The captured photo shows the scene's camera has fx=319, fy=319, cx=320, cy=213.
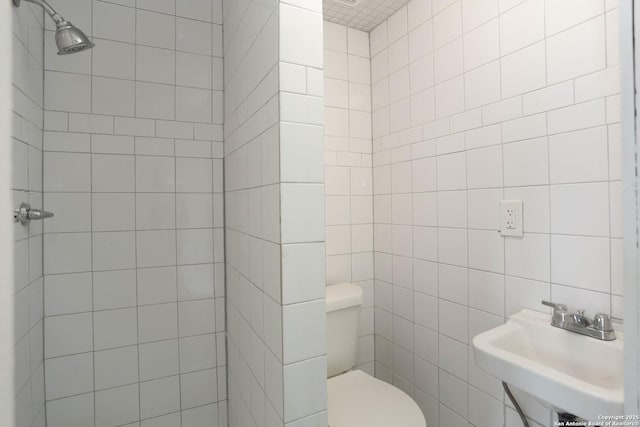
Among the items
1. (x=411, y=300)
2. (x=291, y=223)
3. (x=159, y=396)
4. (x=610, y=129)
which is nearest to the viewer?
(x=291, y=223)

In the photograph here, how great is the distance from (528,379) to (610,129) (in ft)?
2.49

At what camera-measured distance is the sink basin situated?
0.73m

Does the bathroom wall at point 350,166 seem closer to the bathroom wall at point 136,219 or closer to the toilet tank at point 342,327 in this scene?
the toilet tank at point 342,327

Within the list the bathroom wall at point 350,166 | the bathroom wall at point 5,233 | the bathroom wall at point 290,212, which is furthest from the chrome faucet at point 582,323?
the bathroom wall at point 5,233

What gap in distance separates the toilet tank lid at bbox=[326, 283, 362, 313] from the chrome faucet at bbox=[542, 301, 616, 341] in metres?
0.78

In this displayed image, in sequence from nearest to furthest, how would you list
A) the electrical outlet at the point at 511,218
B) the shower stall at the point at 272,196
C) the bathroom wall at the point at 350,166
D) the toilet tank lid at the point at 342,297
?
the shower stall at the point at 272,196
the electrical outlet at the point at 511,218
the toilet tank lid at the point at 342,297
the bathroom wall at the point at 350,166

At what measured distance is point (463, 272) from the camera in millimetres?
1385

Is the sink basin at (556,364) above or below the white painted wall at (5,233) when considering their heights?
below

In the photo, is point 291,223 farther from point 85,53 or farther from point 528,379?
point 85,53

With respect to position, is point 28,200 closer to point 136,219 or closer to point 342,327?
point 136,219

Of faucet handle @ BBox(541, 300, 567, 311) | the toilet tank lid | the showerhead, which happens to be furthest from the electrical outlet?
the showerhead

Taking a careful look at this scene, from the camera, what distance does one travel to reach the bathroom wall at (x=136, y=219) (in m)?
1.25

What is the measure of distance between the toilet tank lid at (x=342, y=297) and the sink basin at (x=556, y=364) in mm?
648

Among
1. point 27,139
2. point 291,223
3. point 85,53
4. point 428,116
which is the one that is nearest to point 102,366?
point 27,139
